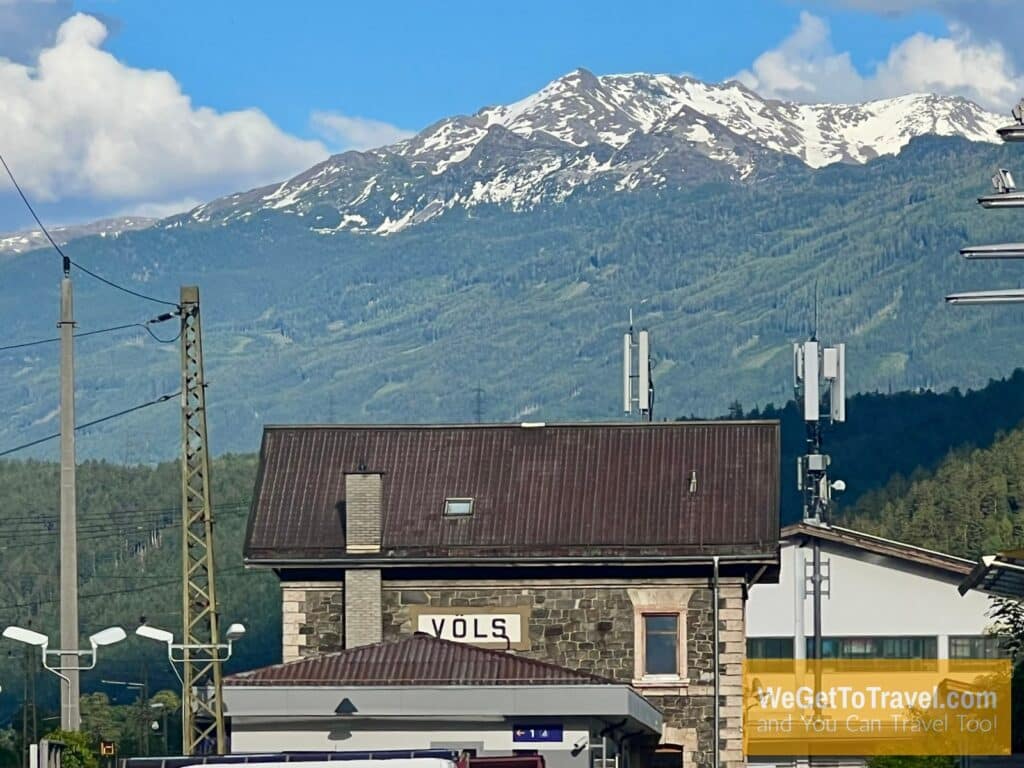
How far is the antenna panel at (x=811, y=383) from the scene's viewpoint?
256 ft

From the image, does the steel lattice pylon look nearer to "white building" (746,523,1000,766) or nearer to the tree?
the tree

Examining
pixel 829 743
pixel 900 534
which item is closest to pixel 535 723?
pixel 829 743

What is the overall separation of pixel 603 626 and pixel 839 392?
76.4ft

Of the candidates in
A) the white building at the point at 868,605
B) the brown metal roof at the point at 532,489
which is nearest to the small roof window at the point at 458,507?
the brown metal roof at the point at 532,489

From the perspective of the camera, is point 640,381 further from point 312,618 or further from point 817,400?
point 312,618

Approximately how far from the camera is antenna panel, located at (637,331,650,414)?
74062 millimetres

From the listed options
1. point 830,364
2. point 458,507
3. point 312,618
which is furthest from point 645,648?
point 830,364

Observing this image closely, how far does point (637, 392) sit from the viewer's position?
78312 millimetres

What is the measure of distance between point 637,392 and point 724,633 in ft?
68.6

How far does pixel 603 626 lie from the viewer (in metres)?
58.4

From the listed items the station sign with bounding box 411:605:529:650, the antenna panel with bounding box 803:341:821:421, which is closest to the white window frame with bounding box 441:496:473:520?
the station sign with bounding box 411:605:529:650

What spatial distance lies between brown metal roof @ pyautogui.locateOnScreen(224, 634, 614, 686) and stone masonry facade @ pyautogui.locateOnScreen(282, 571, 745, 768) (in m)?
7.41

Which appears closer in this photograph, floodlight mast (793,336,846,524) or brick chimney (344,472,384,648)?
brick chimney (344,472,384,648)

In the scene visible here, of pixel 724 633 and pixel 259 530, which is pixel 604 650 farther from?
pixel 259 530
